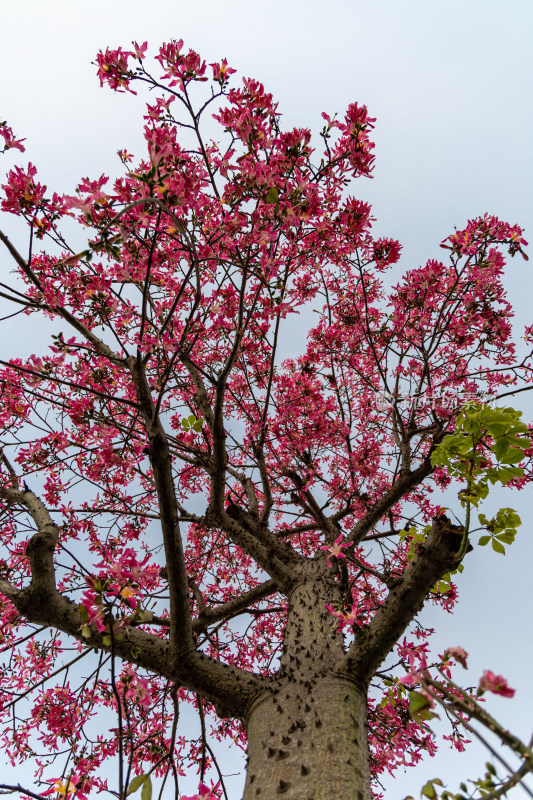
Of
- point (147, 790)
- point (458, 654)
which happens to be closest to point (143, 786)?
point (147, 790)

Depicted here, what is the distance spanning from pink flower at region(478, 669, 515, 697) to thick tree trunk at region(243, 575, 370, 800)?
1.09m

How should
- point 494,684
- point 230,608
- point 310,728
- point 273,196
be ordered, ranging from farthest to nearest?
point 230,608 → point 273,196 → point 310,728 → point 494,684

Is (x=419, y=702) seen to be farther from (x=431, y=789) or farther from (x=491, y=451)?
(x=491, y=451)

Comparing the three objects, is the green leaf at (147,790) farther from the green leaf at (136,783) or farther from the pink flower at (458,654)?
the pink flower at (458,654)

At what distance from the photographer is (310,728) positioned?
1.98m

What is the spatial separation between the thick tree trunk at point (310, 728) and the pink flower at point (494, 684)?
1.09m

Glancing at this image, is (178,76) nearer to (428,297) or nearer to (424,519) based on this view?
(428,297)

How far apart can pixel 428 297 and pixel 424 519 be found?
2.99 meters

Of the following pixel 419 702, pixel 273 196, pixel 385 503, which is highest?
pixel 273 196

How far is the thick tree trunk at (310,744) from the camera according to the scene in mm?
1668

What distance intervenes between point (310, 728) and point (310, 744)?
10 centimetres

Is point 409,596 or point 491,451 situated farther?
point 409,596

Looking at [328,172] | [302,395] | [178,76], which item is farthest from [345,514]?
[178,76]

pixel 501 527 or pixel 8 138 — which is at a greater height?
pixel 8 138
